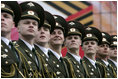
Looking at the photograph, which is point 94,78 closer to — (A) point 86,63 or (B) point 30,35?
(A) point 86,63

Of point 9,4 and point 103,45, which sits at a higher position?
point 9,4

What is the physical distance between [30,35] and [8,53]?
3.47 feet

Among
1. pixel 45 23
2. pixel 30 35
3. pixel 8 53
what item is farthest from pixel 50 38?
pixel 8 53

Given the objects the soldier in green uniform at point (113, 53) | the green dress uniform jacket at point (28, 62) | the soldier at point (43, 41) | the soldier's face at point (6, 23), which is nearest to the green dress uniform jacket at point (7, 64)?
the soldier's face at point (6, 23)

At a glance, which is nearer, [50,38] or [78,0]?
[50,38]

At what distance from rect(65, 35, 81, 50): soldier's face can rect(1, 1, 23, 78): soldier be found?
9.88 ft

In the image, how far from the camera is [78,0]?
23188mm

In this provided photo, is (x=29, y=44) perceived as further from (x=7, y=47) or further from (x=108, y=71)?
(x=108, y=71)

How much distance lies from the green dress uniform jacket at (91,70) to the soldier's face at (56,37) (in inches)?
59.4

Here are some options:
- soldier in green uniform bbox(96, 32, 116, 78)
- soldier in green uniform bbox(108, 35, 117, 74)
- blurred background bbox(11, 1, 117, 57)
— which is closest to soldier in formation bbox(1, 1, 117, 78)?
soldier in green uniform bbox(96, 32, 116, 78)

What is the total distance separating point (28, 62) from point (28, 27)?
32.6 inches

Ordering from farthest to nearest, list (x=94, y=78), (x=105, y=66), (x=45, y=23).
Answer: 1. (x=105, y=66)
2. (x=94, y=78)
3. (x=45, y=23)

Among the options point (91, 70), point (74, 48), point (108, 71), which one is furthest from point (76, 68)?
point (108, 71)

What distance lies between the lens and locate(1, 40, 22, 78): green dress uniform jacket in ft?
29.3
